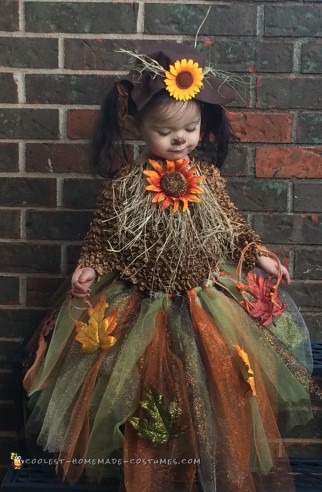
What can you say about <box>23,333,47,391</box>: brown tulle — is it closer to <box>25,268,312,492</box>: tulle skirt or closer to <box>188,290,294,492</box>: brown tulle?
<box>25,268,312,492</box>: tulle skirt

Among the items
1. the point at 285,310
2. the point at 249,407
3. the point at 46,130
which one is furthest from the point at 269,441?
the point at 46,130

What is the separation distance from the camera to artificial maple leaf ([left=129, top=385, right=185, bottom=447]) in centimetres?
124

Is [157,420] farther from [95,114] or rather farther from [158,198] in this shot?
[95,114]

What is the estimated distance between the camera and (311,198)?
1.68 metres

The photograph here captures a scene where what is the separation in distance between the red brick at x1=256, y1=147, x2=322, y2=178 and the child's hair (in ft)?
0.46

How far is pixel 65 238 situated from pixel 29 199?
136 millimetres

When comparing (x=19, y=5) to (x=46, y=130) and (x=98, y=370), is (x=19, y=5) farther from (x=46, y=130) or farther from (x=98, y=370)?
(x=98, y=370)

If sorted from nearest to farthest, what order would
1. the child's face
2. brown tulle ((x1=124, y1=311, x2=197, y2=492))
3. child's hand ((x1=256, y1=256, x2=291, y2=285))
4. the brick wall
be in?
brown tulle ((x1=124, y1=311, x2=197, y2=492))
the child's face
child's hand ((x1=256, y1=256, x2=291, y2=285))
the brick wall

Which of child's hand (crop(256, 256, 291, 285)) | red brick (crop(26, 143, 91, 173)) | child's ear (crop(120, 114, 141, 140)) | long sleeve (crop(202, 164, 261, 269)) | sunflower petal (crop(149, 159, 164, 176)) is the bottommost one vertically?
child's hand (crop(256, 256, 291, 285))

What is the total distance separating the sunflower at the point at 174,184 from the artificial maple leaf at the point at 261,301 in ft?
0.73

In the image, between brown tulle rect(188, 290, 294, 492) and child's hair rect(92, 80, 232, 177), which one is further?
child's hair rect(92, 80, 232, 177)

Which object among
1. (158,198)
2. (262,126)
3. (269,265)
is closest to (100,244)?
(158,198)

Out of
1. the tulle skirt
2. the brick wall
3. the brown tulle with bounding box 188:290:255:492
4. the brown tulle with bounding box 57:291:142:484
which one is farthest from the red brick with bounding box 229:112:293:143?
the brown tulle with bounding box 57:291:142:484

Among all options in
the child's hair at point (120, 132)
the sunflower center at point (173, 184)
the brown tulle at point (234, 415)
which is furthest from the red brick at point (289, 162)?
the brown tulle at point (234, 415)
